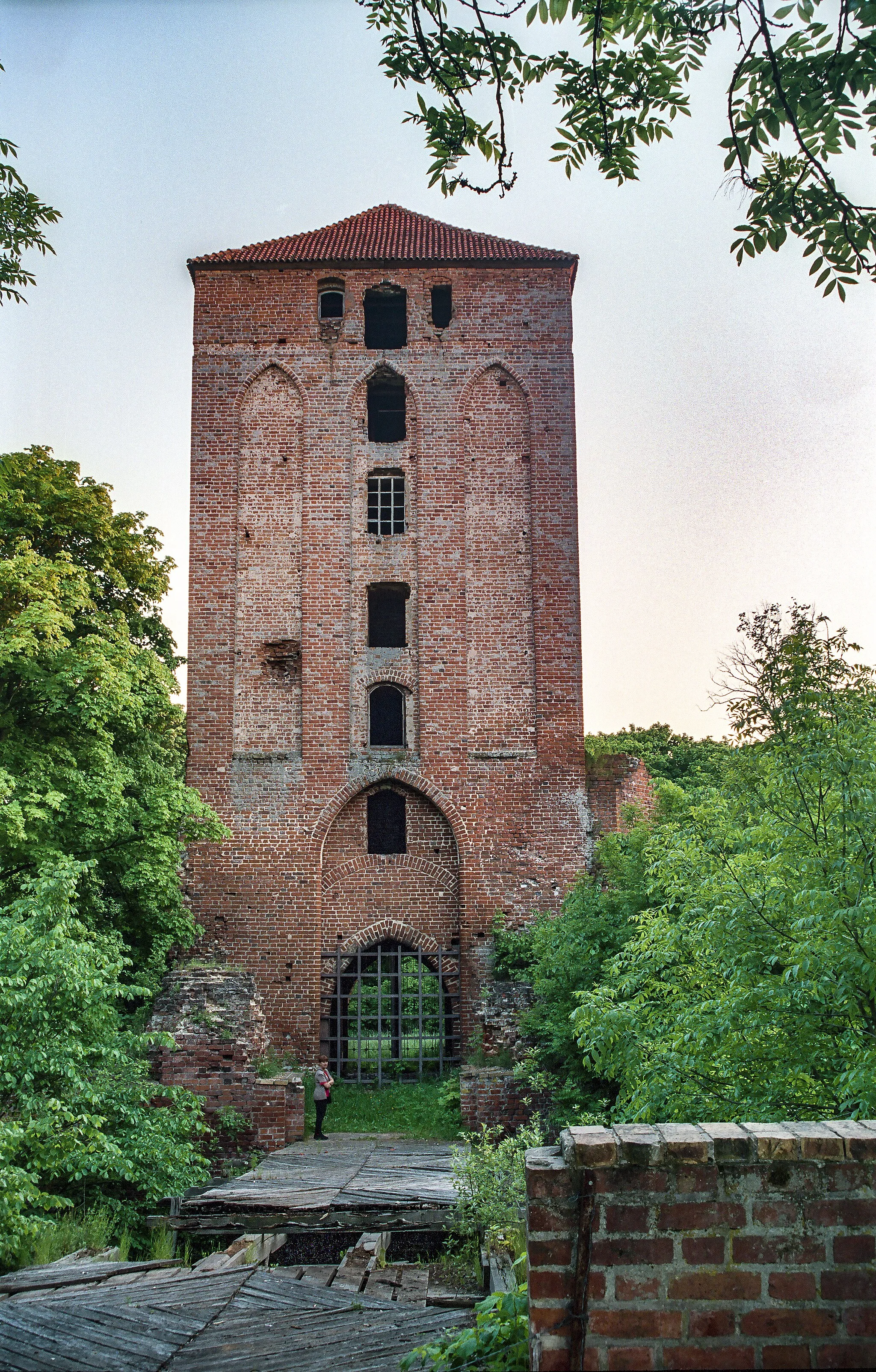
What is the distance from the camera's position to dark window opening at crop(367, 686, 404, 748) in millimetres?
17703

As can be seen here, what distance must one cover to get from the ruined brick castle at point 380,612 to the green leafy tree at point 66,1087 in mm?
5651

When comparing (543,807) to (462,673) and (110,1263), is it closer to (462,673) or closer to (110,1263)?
(462,673)

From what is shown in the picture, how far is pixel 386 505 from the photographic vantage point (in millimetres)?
18203

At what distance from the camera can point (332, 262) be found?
1861 cm

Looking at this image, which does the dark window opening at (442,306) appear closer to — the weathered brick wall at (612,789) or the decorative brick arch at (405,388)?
the decorative brick arch at (405,388)

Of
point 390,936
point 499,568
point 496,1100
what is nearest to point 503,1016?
point 496,1100

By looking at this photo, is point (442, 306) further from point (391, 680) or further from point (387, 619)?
point (391, 680)

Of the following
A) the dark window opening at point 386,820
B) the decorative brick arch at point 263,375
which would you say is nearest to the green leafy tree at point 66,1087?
the dark window opening at point 386,820

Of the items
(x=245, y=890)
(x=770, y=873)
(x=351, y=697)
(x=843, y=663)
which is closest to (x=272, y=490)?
(x=351, y=697)

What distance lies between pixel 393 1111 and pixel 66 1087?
21.2 feet

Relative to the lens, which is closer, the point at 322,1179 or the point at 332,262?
the point at 322,1179

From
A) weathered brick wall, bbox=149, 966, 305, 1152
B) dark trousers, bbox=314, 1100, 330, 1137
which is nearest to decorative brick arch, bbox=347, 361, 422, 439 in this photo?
weathered brick wall, bbox=149, 966, 305, 1152

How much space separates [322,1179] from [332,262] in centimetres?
1467

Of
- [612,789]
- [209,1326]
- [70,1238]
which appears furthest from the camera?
[612,789]
